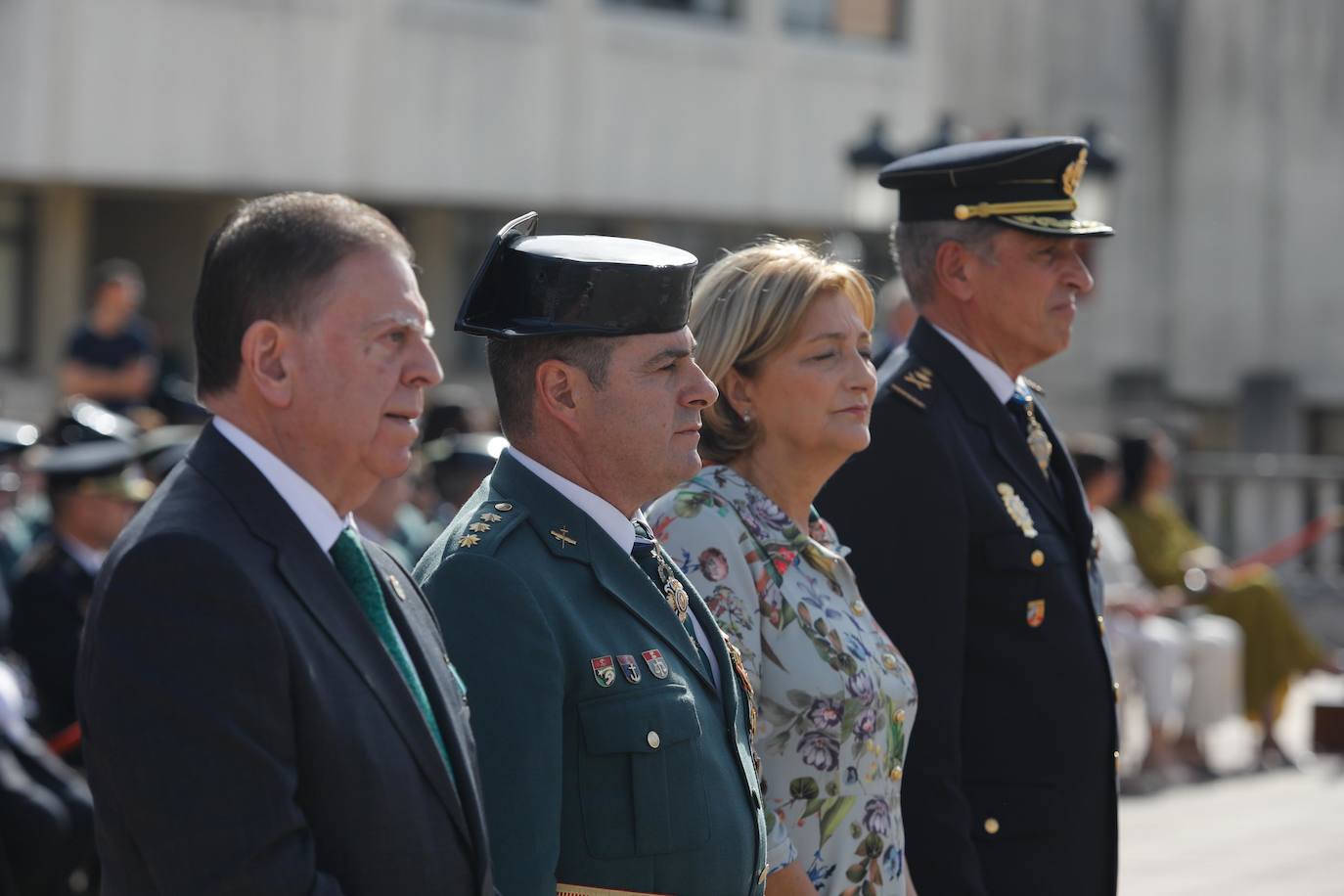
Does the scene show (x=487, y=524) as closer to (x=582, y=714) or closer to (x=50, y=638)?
(x=582, y=714)

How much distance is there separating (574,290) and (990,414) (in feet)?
4.30

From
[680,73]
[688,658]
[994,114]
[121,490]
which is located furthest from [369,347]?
[994,114]

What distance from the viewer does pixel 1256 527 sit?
1530cm

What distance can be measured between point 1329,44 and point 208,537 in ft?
81.9

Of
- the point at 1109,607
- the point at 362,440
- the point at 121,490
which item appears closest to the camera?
the point at 362,440

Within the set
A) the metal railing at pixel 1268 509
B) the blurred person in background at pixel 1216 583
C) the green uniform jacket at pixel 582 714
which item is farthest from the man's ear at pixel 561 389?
the metal railing at pixel 1268 509

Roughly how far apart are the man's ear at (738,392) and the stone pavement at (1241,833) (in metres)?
4.83

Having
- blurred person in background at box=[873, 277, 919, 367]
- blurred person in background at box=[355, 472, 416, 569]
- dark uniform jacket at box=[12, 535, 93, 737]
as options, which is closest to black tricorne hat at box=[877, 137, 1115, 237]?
blurred person in background at box=[873, 277, 919, 367]

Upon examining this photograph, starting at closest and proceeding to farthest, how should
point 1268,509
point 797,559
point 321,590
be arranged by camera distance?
point 321,590 → point 797,559 → point 1268,509

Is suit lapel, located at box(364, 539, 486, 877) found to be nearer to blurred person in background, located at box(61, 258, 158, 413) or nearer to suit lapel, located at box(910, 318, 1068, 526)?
suit lapel, located at box(910, 318, 1068, 526)

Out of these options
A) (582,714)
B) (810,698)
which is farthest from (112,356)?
(582,714)

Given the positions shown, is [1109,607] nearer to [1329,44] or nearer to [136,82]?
[136,82]

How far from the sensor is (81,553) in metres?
6.68

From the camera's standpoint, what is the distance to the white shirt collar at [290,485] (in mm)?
2496
